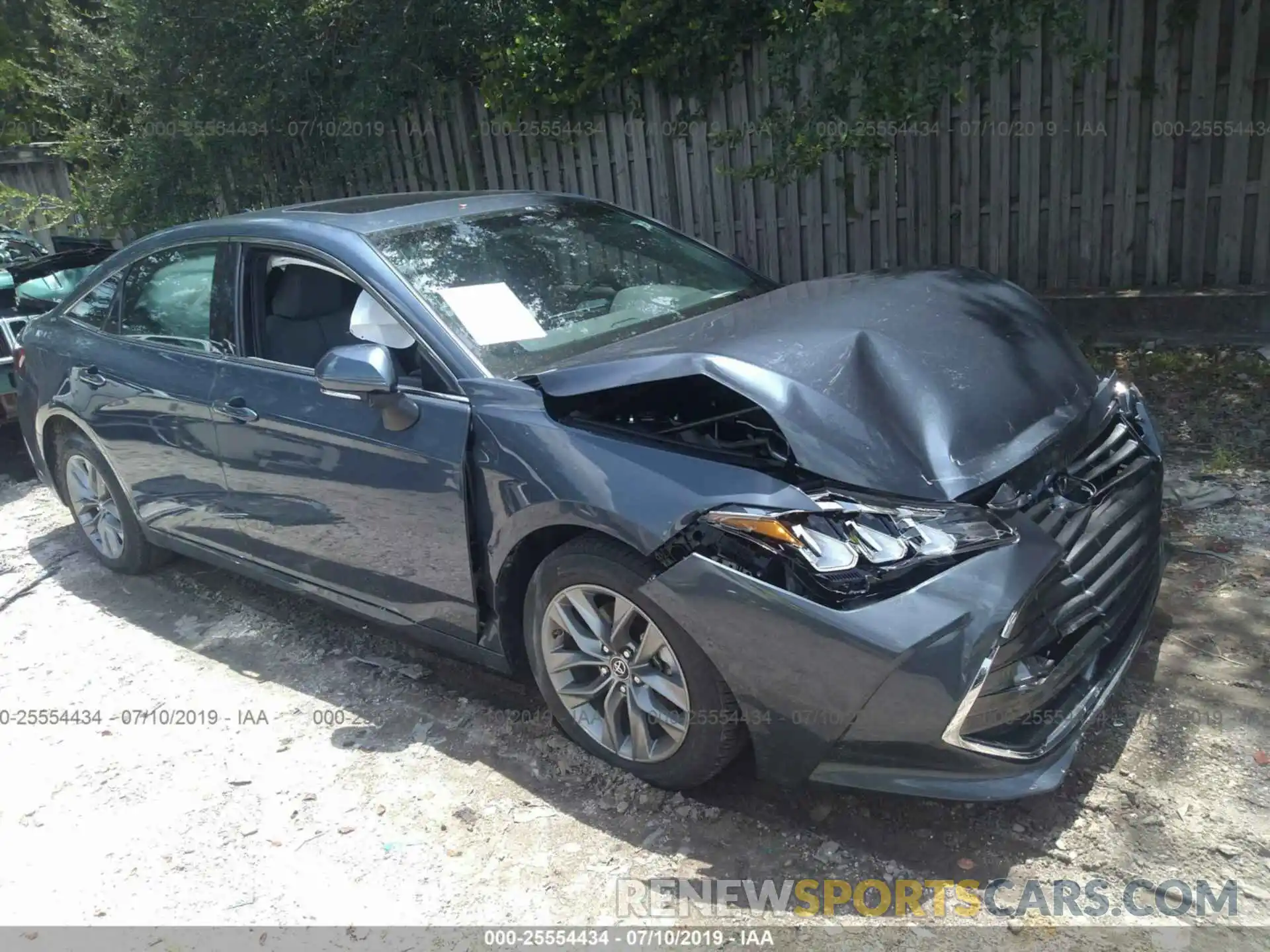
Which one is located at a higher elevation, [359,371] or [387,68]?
[387,68]

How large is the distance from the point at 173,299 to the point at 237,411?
945mm

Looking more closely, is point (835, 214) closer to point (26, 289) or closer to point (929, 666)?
point (929, 666)

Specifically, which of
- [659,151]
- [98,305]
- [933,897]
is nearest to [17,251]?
[98,305]

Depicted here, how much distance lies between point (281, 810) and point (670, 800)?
1284 mm

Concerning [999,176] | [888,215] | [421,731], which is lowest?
[421,731]

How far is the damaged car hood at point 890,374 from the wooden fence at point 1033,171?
2.86m

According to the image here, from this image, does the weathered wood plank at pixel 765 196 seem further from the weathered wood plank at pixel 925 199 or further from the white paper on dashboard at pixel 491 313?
the white paper on dashboard at pixel 491 313

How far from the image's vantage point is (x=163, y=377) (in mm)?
4562

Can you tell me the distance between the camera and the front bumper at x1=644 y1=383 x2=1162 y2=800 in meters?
2.57

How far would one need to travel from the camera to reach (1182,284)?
6.59m

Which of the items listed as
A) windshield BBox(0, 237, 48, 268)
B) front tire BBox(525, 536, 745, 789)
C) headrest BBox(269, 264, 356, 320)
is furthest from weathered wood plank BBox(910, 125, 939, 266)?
windshield BBox(0, 237, 48, 268)

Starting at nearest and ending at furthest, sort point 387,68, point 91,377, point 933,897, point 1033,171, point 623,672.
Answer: point 933,897
point 623,672
point 91,377
point 1033,171
point 387,68

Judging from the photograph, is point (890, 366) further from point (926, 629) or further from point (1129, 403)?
point (1129, 403)

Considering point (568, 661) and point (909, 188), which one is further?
point (909, 188)
